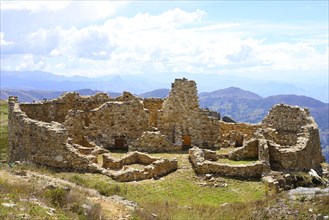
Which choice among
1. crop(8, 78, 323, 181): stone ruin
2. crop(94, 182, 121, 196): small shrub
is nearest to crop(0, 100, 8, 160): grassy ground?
crop(8, 78, 323, 181): stone ruin

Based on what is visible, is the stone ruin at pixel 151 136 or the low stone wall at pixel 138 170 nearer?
the low stone wall at pixel 138 170

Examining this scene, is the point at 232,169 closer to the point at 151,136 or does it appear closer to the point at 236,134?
the point at 151,136

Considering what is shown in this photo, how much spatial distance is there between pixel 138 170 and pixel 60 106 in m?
11.5

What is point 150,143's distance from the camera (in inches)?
1271

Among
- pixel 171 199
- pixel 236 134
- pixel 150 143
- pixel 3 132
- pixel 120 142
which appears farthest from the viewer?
pixel 3 132

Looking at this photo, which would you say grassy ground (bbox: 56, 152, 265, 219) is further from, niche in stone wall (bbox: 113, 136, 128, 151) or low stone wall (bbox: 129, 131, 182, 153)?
niche in stone wall (bbox: 113, 136, 128, 151)

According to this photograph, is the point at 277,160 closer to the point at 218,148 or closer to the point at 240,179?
the point at 240,179

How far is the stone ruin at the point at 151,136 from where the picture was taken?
2650 cm

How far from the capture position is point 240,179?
1033 inches

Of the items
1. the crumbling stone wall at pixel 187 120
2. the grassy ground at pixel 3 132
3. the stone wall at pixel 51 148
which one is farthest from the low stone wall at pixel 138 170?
the grassy ground at pixel 3 132

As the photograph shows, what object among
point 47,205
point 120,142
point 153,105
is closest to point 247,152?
point 120,142

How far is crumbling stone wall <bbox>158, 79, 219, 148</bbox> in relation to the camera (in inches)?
1373

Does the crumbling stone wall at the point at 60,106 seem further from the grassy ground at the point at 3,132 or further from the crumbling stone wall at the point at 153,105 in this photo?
the grassy ground at the point at 3,132

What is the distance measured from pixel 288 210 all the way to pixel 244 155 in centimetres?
1296
